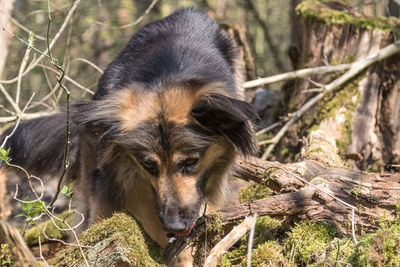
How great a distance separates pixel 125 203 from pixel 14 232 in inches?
95.5

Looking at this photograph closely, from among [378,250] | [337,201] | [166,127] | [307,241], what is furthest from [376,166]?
[166,127]

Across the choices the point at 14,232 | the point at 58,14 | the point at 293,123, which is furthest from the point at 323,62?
the point at 58,14

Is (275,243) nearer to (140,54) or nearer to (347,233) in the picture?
(347,233)

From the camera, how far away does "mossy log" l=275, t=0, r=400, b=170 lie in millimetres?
6801

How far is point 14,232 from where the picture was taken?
2686 millimetres

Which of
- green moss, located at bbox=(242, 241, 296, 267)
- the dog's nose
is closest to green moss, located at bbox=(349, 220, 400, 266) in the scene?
green moss, located at bbox=(242, 241, 296, 267)

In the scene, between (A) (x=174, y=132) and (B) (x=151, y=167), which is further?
(B) (x=151, y=167)

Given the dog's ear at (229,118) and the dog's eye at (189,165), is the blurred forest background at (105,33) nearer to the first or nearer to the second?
the dog's ear at (229,118)

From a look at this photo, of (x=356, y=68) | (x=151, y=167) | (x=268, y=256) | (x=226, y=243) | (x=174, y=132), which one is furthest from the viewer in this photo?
(x=356, y=68)

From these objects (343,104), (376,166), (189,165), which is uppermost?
(189,165)

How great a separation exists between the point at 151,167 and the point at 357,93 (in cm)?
365

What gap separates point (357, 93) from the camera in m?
6.84

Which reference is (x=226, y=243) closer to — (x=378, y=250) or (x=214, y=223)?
(x=214, y=223)

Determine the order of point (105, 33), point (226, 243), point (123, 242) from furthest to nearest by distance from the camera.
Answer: point (105, 33)
point (226, 243)
point (123, 242)
